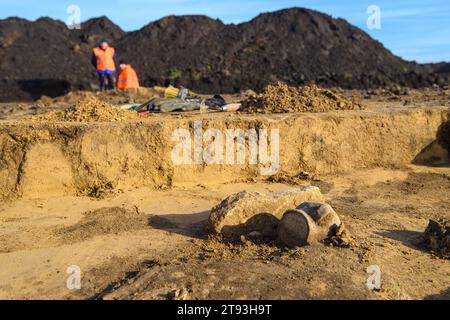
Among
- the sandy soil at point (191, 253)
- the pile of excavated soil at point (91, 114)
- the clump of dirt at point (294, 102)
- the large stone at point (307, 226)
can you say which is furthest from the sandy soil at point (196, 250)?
the clump of dirt at point (294, 102)

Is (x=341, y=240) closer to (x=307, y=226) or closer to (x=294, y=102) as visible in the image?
(x=307, y=226)

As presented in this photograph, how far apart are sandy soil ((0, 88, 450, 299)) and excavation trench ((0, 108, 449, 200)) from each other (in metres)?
0.11

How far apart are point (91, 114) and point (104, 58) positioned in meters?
6.17

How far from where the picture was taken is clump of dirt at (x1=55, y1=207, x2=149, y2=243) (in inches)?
173

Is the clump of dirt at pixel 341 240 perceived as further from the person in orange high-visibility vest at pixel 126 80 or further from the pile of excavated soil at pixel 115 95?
the person in orange high-visibility vest at pixel 126 80

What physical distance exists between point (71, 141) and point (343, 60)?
16030mm

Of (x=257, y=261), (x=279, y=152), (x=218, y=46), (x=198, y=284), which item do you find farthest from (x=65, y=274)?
(x=218, y=46)

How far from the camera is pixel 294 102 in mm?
6883

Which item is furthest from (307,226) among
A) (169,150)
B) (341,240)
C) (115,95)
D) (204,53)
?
(204,53)

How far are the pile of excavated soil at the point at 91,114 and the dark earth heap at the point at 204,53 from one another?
9.22 meters

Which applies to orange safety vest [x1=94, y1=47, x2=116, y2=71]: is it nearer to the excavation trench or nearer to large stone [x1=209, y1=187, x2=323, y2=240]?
the excavation trench

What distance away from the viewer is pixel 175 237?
4.32 meters

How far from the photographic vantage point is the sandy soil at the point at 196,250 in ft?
10.9

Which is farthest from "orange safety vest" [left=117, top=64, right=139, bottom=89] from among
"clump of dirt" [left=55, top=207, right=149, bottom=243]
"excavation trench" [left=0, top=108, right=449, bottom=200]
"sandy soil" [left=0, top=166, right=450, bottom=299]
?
"clump of dirt" [left=55, top=207, right=149, bottom=243]
